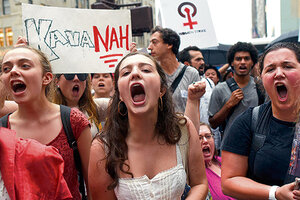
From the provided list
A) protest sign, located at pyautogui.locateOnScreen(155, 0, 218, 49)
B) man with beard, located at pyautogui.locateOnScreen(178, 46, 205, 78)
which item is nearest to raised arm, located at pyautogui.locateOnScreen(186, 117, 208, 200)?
man with beard, located at pyautogui.locateOnScreen(178, 46, 205, 78)

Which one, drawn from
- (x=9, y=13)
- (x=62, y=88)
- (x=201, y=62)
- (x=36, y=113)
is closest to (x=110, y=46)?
(x=62, y=88)

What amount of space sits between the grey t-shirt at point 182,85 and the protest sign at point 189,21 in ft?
7.18

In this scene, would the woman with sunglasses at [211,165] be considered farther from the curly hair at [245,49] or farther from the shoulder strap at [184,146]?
the curly hair at [245,49]

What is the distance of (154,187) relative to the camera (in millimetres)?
2158

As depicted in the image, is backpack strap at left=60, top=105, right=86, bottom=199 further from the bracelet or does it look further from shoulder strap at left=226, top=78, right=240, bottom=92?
shoulder strap at left=226, top=78, right=240, bottom=92

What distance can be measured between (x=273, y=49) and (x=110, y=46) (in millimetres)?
1797

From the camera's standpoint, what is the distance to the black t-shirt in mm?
2111

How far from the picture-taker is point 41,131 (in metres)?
2.46

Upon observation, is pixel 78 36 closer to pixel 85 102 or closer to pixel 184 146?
pixel 85 102

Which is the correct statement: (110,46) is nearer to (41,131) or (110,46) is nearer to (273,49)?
(41,131)

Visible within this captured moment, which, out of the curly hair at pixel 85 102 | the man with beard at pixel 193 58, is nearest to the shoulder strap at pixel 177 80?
the curly hair at pixel 85 102

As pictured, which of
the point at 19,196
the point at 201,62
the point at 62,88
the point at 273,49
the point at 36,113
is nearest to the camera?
the point at 19,196

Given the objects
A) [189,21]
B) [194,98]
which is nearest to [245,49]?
[189,21]

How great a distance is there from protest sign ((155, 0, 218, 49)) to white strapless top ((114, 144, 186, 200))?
460 cm
